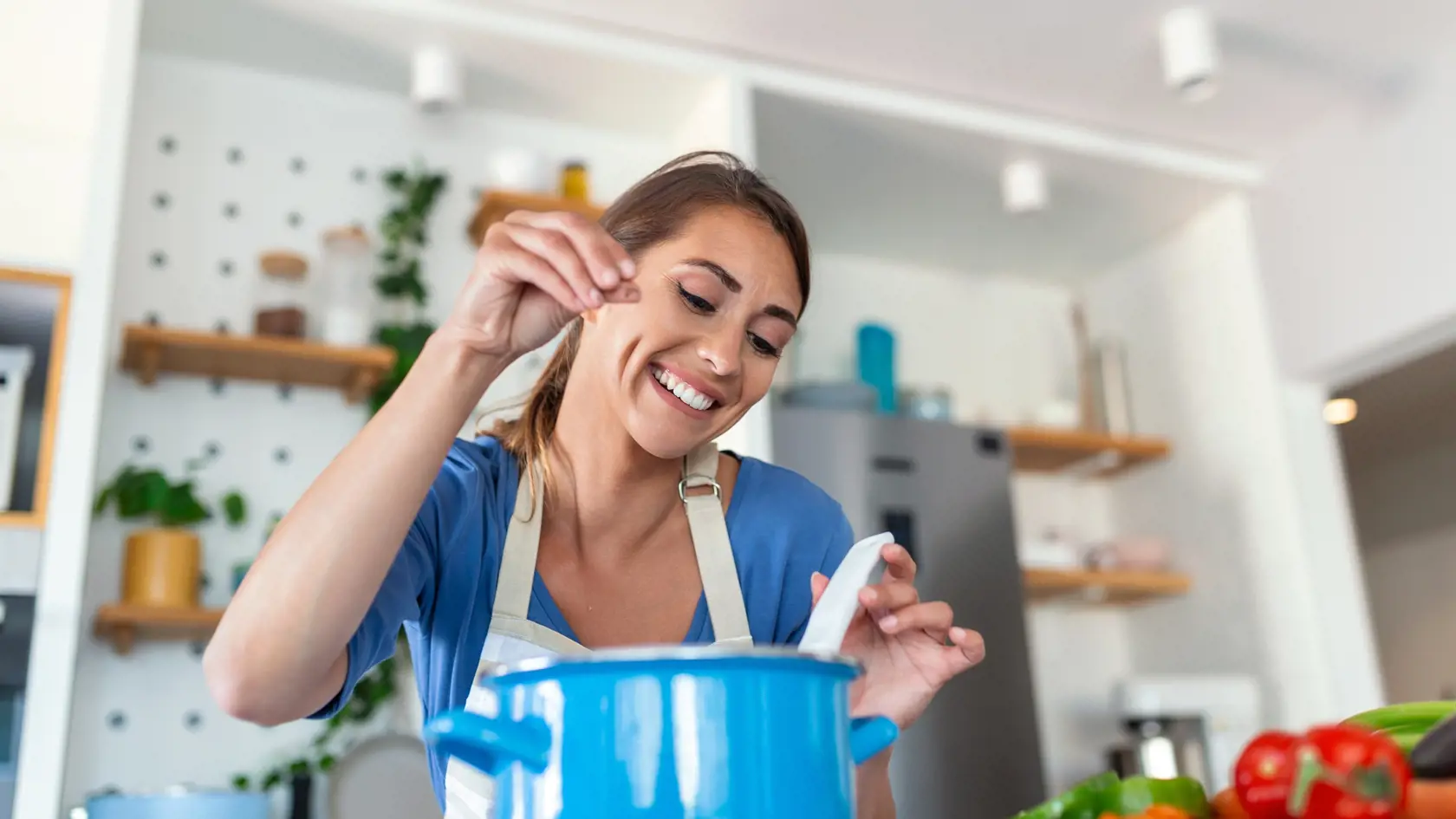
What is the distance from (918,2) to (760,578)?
1840 mm

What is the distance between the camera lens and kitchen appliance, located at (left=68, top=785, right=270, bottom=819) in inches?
74.9

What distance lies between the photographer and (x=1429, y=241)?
2801 millimetres

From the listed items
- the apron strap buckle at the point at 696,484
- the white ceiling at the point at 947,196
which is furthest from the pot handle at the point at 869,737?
the white ceiling at the point at 947,196

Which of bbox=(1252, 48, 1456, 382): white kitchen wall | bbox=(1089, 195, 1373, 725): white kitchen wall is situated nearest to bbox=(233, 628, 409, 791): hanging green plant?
bbox=(1089, 195, 1373, 725): white kitchen wall

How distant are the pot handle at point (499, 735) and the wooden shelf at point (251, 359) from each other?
1.98 m

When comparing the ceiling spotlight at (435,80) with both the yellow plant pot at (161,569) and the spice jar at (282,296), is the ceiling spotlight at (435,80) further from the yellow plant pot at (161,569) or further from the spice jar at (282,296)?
the yellow plant pot at (161,569)

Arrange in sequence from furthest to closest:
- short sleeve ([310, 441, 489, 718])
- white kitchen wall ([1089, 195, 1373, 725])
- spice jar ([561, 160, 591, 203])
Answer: white kitchen wall ([1089, 195, 1373, 725]) → spice jar ([561, 160, 591, 203]) → short sleeve ([310, 441, 489, 718])

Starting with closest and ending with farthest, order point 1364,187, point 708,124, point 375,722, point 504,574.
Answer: point 504,574 → point 375,722 → point 708,124 → point 1364,187

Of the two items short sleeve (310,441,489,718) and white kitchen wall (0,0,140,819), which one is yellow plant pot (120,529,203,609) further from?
short sleeve (310,441,489,718)

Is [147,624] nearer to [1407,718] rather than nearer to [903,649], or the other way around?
[903,649]

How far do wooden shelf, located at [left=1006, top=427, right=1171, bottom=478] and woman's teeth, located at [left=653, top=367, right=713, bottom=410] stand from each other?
7.45ft

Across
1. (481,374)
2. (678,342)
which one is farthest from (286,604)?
(678,342)

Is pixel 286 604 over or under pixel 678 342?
under

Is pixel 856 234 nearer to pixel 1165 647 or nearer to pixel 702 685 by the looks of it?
pixel 1165 647
